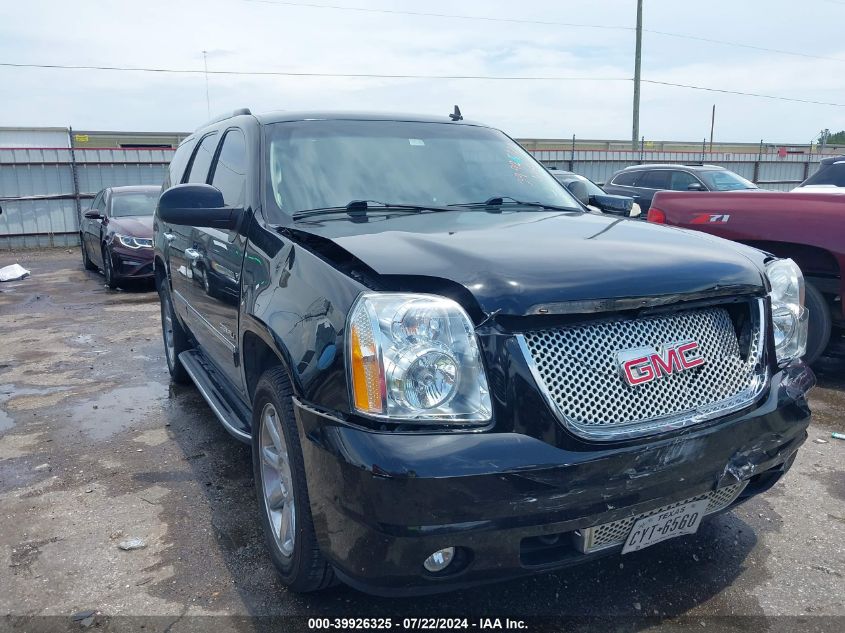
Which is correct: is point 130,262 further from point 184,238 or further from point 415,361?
point 415,361

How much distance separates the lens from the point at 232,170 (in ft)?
12.1

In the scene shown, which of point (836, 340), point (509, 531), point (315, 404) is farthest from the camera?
point (836, 340)

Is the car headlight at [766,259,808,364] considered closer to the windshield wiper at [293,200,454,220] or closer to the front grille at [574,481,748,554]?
the front grille at [574,481,748,554]

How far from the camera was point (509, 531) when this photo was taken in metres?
2.02

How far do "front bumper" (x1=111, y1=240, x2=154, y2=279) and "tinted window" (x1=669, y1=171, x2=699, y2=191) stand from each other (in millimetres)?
9108

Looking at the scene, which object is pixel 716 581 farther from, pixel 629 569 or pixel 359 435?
pixel 359 435

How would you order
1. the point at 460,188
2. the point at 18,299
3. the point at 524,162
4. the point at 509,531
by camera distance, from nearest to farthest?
the point at 509,531, the point at 460,188, the point at 524,162, the point at 18,299

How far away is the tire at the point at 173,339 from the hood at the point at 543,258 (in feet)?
8.57

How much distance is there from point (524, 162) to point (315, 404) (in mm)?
2337

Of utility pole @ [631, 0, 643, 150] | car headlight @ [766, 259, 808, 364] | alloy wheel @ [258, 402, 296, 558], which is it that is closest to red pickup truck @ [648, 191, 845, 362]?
car headlight @ [766, 259, 808, 364]

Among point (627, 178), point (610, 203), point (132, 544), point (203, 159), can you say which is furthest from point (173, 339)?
point (627, 178)

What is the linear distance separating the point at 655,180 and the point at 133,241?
30.7ft

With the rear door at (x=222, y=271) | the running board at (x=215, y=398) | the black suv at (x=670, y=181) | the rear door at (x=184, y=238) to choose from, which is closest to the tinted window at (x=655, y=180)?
the black suv at (x=670, y=181)

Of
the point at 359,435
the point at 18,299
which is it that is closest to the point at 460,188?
the point at 359,435
